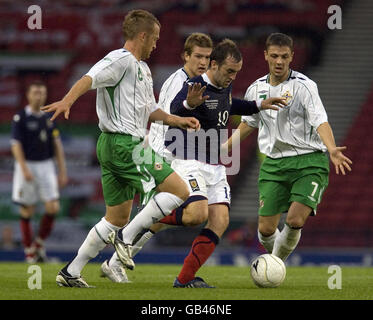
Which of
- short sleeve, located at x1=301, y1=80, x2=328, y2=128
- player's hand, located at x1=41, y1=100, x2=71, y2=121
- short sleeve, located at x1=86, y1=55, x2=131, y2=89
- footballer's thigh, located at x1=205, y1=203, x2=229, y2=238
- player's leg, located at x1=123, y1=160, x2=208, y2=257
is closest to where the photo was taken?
player's hand, located at x1=41, y1=100, x2=71, y2=121

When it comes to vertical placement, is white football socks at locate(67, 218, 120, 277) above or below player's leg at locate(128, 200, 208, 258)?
below

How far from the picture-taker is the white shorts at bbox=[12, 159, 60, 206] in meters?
13.2

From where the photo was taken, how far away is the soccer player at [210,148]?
7426 mm

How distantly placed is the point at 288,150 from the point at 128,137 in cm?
201

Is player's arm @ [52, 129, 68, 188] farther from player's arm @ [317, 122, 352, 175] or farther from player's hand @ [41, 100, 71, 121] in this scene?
player's hand @ [41, 100, 71, 121]

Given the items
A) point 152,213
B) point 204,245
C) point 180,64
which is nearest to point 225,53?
point 152,213

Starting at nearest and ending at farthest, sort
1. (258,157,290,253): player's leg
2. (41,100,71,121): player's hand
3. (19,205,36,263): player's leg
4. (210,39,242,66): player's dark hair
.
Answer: (41,100,71,121): player's hand, (210,39,242,66): player's dark hair, (258,157,290,253): player's leg, (19,205,36,263): player's leg

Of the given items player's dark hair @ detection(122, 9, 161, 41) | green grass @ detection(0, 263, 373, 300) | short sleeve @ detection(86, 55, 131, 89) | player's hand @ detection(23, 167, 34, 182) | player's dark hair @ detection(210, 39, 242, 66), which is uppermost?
player's dark hair @ detection(122, 9, 161, 41)

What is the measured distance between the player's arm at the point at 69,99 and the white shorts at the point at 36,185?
22.6 feet

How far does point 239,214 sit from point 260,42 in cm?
542

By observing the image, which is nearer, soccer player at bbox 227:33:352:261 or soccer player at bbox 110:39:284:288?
soccer player at bbox 110:39:284:288

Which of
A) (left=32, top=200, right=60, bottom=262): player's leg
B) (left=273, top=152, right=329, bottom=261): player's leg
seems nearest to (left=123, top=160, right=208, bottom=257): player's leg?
(left=273, top=152, right=329, bottom=261): player's leg

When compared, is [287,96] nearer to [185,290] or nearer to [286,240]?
[286,240]

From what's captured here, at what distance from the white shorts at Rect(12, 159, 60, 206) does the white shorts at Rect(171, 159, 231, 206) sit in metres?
5.76
